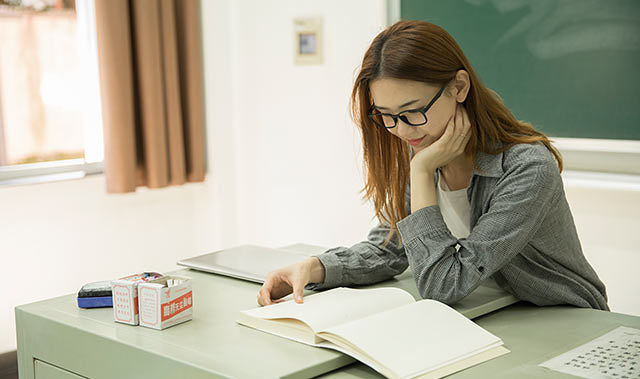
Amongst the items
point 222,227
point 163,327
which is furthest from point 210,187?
point 163,327

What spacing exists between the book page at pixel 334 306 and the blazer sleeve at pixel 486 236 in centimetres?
8

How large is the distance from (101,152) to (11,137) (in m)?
0.47

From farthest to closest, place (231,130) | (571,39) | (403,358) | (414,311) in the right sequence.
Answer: (231,130)
(571,39)
(414,311)
(403,358)

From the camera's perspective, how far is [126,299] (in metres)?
1.39

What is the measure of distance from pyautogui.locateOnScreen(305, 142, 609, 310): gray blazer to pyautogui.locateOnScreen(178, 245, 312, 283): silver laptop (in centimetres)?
16

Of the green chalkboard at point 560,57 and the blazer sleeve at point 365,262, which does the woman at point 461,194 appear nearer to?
the blazer sleeve at point 365,262

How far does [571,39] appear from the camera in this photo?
2.66 meters

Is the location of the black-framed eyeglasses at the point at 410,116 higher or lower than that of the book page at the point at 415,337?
higher

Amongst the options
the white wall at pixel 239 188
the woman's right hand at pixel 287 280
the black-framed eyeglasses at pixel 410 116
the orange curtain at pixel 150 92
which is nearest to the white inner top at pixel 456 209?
the black-framed eyeglasses at pixel 410 116

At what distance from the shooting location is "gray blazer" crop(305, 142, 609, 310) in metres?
1.46

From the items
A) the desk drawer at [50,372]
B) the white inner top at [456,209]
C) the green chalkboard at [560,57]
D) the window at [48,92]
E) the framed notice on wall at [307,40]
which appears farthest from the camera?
the framed notice on wall at [307,40]

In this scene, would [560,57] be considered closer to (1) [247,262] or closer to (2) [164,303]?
(1) [247,262]

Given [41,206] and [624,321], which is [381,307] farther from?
[41,206]

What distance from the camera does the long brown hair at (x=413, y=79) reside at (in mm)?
1521
